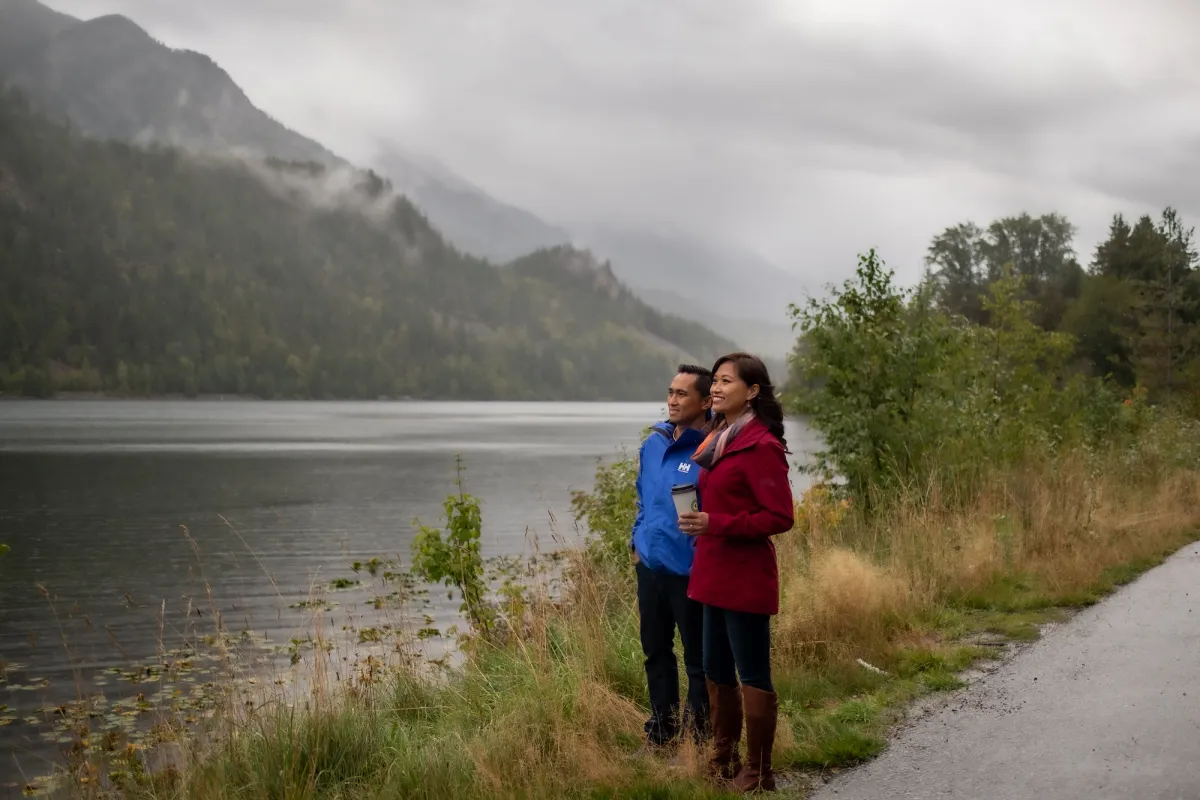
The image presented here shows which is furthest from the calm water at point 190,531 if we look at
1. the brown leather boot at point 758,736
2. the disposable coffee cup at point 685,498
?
the brown leather boot at point 758,736

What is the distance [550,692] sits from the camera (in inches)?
255

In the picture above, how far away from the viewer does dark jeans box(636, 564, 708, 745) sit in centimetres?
554

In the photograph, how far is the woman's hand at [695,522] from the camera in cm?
483

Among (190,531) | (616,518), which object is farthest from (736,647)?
(190,531)

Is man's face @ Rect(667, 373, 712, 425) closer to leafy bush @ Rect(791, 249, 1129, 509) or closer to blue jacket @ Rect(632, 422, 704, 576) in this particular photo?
blue jacket @ Rect(632, 422, 704, 576)

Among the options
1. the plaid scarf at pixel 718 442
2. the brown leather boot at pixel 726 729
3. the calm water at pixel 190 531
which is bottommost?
the calm water at pixel 190 531

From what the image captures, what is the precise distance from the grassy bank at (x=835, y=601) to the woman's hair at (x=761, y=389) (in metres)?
1.77

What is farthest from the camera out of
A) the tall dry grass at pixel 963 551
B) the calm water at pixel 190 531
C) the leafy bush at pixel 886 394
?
the calm water at pixel 190 531

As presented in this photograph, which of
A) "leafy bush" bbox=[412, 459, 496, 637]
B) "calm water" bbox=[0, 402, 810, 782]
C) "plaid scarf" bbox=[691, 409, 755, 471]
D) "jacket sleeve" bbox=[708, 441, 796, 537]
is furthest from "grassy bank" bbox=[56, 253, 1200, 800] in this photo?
"plaid scarf" bbox=[691, 409, 755, 471]

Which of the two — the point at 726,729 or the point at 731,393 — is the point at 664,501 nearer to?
the point at 731,393

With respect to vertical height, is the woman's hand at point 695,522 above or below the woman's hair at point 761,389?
below

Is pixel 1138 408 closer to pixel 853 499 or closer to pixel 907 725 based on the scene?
pixel 853 499

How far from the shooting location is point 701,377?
5.71 meters

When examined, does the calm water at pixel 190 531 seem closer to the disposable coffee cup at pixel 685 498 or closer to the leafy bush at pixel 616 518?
the leafy bush at pixel 616 518
